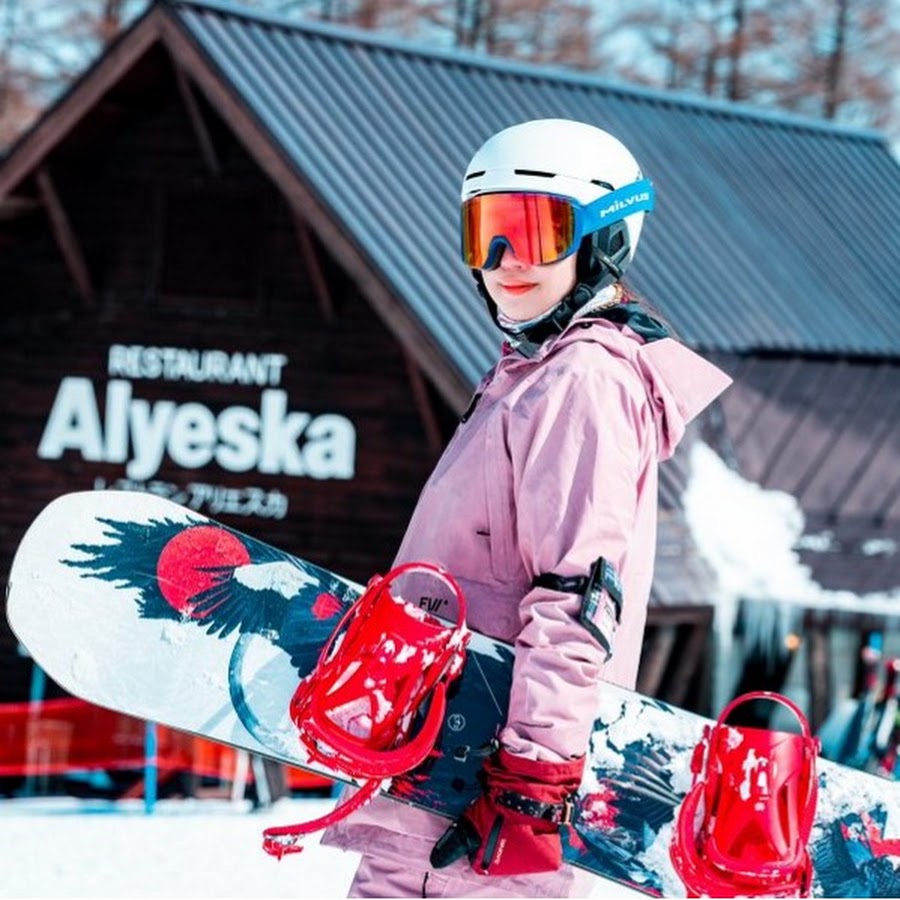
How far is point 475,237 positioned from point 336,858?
5008 mm

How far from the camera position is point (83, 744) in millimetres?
12609

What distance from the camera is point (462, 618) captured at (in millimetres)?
2957

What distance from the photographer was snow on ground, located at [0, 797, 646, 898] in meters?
7.34

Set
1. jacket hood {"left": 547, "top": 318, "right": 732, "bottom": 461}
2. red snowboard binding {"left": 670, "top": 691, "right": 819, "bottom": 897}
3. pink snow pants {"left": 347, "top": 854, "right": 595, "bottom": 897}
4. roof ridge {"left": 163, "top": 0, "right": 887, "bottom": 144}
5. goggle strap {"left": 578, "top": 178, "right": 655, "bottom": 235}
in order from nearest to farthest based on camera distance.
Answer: pink snow pants {"left": 347, "top": 854, "right": 595, "bottom": 897}
jacket hood {"left": 547, "top": 318, "right": 732, "bottom": 461}
red snowboard binding {"left": 670, "top": 691, "right": 819, "bottom": 897}
goggle strap {"left": 578, "top": 178, "right": 655, "bottom": 235}
roof ridge {"left": 163, "top": 0, "right": 887, "bottom": 144}

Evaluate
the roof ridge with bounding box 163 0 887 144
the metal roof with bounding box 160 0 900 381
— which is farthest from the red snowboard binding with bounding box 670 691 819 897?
the roof ridge with bounding box 163 0 887 144

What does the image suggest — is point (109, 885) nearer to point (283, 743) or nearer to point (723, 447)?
point (283, 743)

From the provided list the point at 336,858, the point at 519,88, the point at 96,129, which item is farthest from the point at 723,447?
the point at 336,858

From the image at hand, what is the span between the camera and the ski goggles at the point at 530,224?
3258 millimetres

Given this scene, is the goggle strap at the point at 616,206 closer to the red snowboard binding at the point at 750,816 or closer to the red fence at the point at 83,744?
the red snowboard binding at the point at 750,816

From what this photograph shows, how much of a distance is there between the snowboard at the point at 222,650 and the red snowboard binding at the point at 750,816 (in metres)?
0.11

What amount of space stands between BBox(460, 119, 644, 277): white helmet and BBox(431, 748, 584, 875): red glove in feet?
3.10

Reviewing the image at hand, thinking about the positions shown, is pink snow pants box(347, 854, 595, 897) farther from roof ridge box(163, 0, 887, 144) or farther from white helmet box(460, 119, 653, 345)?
roof ridge box(163, 0, 887, 144)

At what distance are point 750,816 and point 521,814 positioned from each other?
0.58 metres

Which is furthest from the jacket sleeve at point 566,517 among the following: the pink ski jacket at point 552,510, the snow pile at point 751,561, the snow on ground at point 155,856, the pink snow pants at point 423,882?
the snow pile at point 751,561
